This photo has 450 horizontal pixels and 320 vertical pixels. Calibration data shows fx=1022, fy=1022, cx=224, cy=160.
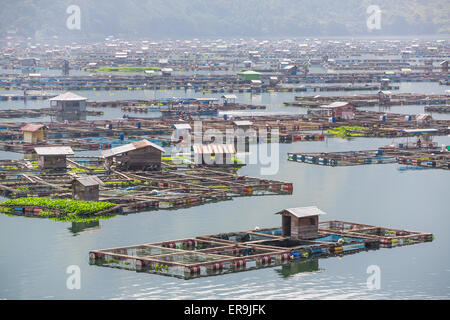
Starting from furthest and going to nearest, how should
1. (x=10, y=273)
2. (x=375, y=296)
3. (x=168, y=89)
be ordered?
(x=168, y=89), (x=10, y=273), (x=375, y=296)

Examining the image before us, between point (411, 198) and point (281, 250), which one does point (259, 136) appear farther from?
point (281, 250)

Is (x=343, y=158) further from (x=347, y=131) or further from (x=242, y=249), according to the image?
(x=242, y=249)

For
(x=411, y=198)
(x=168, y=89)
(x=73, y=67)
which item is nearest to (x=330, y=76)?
(x=168, y=89)

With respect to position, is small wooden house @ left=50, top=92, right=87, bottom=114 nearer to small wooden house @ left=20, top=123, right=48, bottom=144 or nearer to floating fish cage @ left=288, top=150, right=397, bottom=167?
small wooden house @ left=20, top=123, right=48, bottom=144

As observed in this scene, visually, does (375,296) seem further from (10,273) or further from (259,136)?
(259,136)

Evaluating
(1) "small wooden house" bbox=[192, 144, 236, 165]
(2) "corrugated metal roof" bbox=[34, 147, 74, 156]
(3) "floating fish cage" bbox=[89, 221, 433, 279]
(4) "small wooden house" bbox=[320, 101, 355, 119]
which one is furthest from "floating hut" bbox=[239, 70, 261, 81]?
(3) "floating fish cage" bbox=[89, 221, 433, 279]
